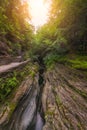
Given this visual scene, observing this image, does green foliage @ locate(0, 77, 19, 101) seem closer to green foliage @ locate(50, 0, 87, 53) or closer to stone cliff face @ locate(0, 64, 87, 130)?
stone cliff face @ locate(0, 64, 87, 130)

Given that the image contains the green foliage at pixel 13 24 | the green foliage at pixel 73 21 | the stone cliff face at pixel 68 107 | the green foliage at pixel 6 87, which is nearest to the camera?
the stone cliff face at pixel 68 107

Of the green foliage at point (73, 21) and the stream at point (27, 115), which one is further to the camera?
the green foliage at point (73, 21)

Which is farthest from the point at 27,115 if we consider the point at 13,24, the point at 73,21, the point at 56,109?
the point at 13,24

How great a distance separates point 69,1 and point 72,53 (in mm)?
4284

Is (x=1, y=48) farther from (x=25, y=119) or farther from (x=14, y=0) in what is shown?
(x=25, y=119)

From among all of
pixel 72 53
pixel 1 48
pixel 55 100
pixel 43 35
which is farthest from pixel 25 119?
pixel 43 35

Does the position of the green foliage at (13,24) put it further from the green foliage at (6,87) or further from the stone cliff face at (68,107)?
the stone cliff face at (68,107)

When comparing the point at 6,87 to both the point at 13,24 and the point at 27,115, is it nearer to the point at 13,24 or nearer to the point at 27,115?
the point at 27,115

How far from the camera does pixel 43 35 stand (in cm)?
1722

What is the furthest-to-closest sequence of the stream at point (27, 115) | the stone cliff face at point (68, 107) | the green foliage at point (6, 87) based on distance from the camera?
the green foliage at point (6, 87) → the stream at point (27, 115) → the stone cliff face at point (68, 107)

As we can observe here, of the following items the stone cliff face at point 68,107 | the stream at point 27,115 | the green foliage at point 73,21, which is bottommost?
the stream at point 27,115

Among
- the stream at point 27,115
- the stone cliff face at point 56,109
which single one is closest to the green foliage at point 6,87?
the stone cliff face at point 56,109

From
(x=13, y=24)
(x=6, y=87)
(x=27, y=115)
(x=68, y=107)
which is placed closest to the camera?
(x=68, y=107)

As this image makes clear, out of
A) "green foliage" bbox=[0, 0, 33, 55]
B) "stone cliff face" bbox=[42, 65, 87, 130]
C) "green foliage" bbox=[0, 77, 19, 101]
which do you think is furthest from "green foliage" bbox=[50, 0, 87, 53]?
"green foliage" bbox=[0, 77, 19, 101]
